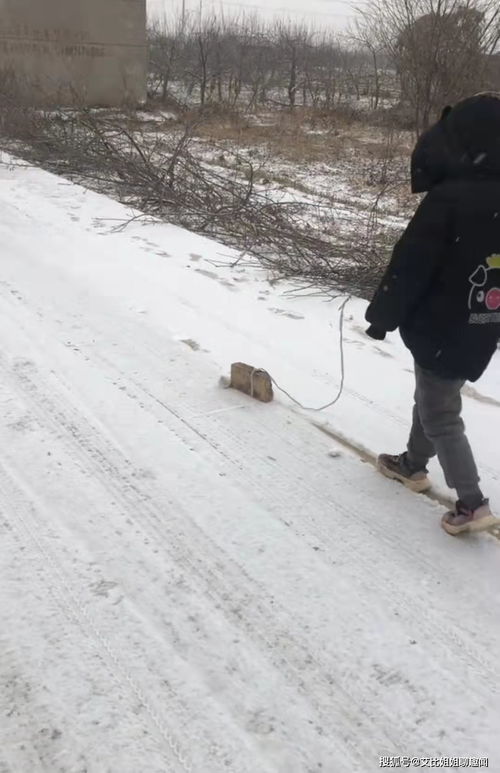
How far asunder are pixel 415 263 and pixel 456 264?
134 mm

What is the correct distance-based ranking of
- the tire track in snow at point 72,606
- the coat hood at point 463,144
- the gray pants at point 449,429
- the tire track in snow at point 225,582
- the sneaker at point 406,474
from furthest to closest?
1. the sneaker at point 406,474
2. the gray pants at point 449,429
3. the coat hood at point 463,144
4. the tire track in snow at point 225,582
5. the tire track in snow at point 72,606

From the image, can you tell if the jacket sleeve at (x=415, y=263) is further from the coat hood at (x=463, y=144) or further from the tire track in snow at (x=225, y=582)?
the tire track in snow at (x=225, y=582)

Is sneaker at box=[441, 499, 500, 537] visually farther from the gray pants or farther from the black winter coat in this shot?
the black winter coat

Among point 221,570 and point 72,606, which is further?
point 221,570

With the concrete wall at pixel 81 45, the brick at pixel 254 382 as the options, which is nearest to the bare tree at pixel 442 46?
the concrete wall at pixel 81 45

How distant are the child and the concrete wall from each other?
18396 mm

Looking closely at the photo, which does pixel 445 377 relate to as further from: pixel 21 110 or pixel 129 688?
pixel 21 110

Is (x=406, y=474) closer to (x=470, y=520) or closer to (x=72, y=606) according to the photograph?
(x=470, y=520)

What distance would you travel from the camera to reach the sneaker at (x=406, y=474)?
9.37 feet

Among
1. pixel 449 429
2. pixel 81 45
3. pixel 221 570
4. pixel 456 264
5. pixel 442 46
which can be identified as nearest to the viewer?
pixel 456 264

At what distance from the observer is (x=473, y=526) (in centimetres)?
253

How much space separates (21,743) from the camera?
1701 mm

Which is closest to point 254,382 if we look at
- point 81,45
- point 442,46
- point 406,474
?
point 406,474

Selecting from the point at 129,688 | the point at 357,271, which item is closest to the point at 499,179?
the point at 129,688
